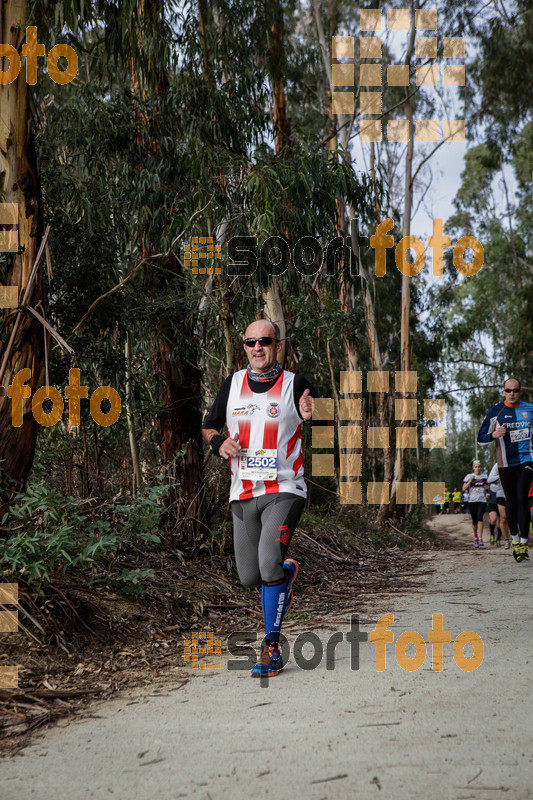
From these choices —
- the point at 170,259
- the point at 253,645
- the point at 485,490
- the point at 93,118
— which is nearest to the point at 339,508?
the point at 485,490

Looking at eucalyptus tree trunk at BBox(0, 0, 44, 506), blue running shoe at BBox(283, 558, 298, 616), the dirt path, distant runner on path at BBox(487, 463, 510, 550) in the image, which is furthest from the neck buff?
distant runner on path at BBox(487, 463, 510, 550)

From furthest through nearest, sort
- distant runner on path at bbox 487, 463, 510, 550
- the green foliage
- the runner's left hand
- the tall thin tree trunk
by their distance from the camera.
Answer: distant runner on path at bbox 487, 463, 510, 550
the tall thin tree trunk
the green foliage
the runner's left hand

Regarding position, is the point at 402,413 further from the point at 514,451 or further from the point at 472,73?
the point at 514,451

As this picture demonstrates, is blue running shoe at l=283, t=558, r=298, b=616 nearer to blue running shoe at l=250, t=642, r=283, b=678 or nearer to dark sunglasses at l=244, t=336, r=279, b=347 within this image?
blue running shoe at l=250, t=642, r=283, b=678

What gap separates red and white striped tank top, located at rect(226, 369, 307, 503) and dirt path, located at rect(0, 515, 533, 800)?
3.16ft

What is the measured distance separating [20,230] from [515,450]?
19.3 ft

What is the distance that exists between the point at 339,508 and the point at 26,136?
35.3ft

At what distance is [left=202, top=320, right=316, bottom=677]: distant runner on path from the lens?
439cm

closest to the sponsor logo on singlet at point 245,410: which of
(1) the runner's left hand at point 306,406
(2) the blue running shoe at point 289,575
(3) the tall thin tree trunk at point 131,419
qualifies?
(1) the runner's left hand at point 306,406

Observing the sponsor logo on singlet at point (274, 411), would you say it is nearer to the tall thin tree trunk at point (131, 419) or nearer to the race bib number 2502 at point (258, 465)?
the race bib number 2502 at point (258, 465)

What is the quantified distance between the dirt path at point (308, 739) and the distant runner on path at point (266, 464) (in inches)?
20.1

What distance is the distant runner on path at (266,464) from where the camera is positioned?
439cm

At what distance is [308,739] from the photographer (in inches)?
120

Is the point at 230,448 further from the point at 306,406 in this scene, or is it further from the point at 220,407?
the point at 306,406
